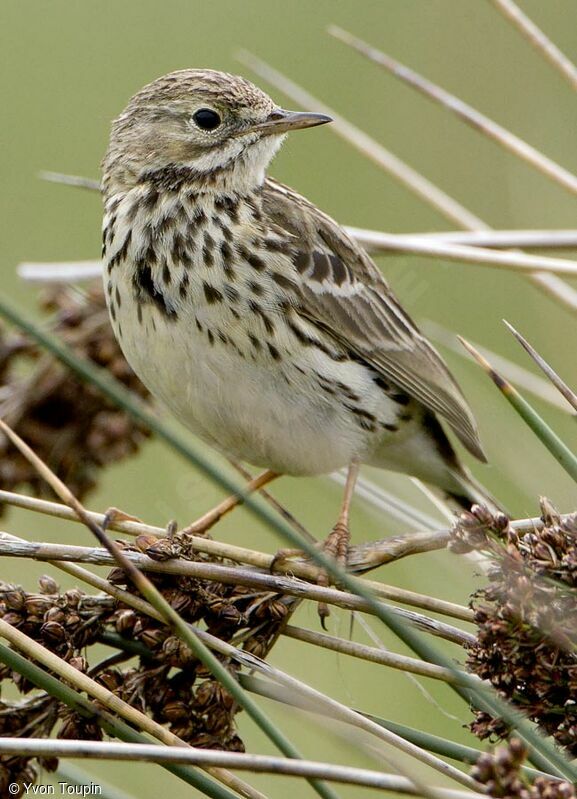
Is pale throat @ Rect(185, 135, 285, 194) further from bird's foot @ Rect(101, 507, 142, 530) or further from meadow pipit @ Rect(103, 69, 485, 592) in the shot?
bird's foot @ Rect(101, 507, 142, 530)

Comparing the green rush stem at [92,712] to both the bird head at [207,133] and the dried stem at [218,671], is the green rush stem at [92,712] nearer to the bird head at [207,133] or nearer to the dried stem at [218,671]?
the dried stem at [218,671]

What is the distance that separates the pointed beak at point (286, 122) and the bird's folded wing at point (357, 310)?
0.68 feet

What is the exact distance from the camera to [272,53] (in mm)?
7957

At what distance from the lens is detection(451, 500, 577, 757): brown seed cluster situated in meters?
2.32

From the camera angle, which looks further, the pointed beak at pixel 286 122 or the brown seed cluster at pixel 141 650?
the pointed beak at pixel 286 122

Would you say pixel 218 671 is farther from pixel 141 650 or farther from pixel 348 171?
pixel 348 171

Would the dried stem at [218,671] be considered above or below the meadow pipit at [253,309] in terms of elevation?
below

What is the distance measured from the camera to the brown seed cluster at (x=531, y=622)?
7.61ft

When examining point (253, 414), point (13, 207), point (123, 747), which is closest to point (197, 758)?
point (123, 747)

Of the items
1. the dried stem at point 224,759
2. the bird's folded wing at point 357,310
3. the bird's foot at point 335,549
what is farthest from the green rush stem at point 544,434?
the bird's folded wing at point 357,310

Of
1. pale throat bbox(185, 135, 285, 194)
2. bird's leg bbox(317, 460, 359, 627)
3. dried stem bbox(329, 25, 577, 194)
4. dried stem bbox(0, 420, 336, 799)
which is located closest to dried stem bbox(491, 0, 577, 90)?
dried stem bbox(329, 25, 577, 194)

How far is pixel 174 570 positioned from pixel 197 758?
2.57ft

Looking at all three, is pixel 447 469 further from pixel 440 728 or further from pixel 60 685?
pixel 60 685

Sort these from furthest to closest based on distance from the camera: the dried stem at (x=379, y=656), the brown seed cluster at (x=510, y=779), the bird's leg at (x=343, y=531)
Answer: the bird's leg at (x=343, y=531), the dried stem at (x=379, y=656), the brown seed cluster at (x=510, y=779)
